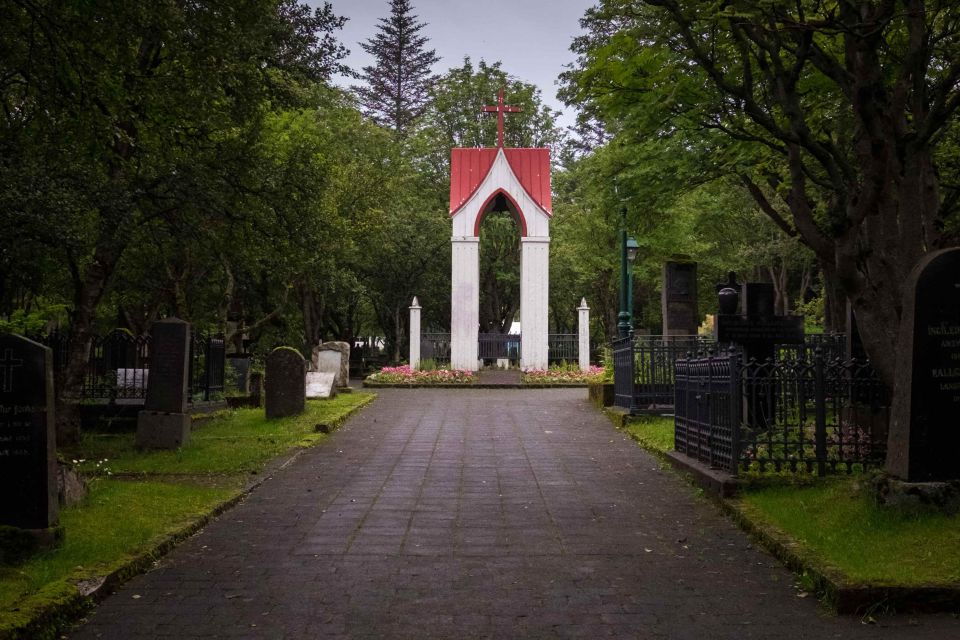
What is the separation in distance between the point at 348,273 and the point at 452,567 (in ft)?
95.4

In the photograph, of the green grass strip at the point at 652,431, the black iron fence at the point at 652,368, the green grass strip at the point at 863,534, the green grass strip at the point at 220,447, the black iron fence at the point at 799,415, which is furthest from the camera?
the black iron fence at the point at 652,368

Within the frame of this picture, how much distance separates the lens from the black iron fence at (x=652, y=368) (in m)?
15.4

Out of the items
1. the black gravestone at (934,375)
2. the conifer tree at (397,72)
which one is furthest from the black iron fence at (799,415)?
the conifer tree at (397,72)

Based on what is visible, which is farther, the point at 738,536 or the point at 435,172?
the point at 435,172

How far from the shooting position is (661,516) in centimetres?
800

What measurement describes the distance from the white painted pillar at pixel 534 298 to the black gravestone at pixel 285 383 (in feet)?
48.2

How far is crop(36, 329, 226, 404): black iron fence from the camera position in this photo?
15.9 metres

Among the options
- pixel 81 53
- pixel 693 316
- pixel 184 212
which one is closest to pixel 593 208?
pixel 693 316

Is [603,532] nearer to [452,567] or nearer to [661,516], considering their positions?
[661,516]

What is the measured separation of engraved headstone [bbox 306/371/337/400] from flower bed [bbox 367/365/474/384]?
5.45m

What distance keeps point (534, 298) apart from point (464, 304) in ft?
8.15

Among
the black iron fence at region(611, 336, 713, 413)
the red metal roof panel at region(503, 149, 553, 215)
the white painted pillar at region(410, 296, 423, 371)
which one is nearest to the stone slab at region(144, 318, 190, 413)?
the black iron fence at region(611, 336, 713, 413)

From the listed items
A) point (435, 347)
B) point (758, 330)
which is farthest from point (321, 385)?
point (435, 347)

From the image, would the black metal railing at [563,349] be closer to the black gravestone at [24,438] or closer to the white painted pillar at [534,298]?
the white painted pillar at [534,298]
